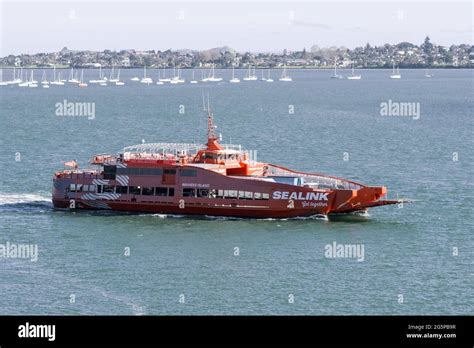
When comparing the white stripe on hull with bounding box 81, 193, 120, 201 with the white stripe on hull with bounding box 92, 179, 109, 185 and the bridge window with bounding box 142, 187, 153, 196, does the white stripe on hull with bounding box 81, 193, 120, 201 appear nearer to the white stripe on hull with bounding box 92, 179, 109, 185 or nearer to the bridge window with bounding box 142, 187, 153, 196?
the white stripe on hull with bounding box 92, 179, 109, 185

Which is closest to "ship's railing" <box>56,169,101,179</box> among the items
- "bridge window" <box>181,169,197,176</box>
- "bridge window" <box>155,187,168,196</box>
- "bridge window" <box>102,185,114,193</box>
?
"bridge window" <box>102,185,114,193</box>

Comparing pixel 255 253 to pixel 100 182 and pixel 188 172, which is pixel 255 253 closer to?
pixel 188 172

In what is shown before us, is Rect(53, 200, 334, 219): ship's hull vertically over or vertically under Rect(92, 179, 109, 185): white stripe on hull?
under

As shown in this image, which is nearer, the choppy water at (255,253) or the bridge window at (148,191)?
the choppy water at (255,253)

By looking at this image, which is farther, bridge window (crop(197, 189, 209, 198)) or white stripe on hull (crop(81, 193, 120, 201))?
white stripe on hull (crop(81, 193, 120, 201))

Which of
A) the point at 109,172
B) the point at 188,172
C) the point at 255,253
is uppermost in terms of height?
the point at 188,172

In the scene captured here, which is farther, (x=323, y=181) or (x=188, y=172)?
(x=323, y=181)

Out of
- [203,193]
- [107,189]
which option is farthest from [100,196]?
[203,193]

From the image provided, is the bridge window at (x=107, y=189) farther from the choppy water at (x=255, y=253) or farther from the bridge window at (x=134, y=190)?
the choppy water at (x=255, y=253)

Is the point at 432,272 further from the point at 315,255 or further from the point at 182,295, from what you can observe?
the point at 182,295

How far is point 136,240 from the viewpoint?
70.0 metres

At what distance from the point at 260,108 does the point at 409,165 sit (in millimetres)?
90967

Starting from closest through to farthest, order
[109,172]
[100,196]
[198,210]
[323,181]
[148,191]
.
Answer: [198,210] < [148,191] < [323,181] < [109,172] < [100,196]

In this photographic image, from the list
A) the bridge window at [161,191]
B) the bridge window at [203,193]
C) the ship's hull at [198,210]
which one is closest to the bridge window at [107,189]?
the ship's hull at [198,210]
